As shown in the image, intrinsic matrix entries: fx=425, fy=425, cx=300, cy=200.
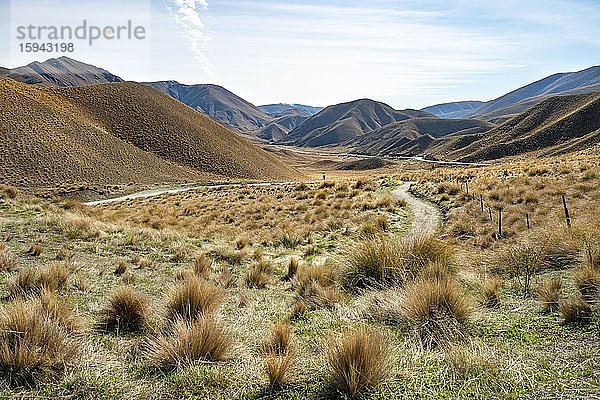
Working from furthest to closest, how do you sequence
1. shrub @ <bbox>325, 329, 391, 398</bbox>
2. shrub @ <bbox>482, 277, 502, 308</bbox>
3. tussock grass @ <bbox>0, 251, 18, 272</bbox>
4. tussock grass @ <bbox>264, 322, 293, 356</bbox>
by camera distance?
tussock grass @ <bbox>0, 251, 18, 272</bbox> < shrub @ <bbox>482, 277, 502, 308</bbox> < tussock grass @ <bbox>264, 322, 293, 356</bbox> < shrub @ <bbox>325, 329, 391, 398</bbox>

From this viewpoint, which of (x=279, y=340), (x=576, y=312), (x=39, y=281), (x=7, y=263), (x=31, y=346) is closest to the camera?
(x=31, y=346)

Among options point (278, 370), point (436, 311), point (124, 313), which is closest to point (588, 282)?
point (436, 311)

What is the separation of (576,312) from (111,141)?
90.2m

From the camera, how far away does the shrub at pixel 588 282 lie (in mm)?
5039

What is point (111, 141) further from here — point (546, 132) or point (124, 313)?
point (546, 132)

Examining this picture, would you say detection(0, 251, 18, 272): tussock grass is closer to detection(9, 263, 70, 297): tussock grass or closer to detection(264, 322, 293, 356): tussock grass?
detection(9, 263, 70, 297): tussock grass

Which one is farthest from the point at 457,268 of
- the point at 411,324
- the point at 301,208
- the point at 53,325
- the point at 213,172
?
the point at 213,172

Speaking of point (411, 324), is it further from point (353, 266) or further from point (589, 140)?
point (589, 140)

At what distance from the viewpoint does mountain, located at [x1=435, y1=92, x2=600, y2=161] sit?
9674cm

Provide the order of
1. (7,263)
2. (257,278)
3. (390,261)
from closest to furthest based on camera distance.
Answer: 1. (390,261)
2. (7,263)
3. (257,278)

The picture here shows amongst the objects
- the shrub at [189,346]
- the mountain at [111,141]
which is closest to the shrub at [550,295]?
the shrub at [189,346]

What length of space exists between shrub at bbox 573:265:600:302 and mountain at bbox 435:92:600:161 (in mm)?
86470

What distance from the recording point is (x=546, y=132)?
107m

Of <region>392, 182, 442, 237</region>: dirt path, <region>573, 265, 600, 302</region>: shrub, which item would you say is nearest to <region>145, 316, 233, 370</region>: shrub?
<region>573, 265, 600, 302</region>: shrub
